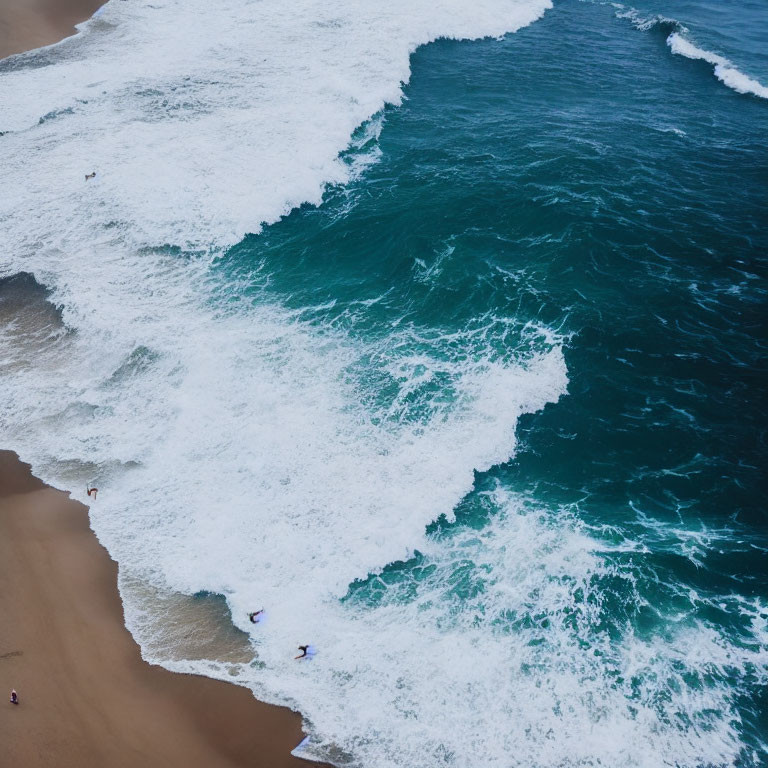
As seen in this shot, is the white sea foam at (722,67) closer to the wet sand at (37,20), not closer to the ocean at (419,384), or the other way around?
the ocean at (419,384)

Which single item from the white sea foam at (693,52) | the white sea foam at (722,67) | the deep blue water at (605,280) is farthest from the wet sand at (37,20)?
the white sea foam at (722,67)

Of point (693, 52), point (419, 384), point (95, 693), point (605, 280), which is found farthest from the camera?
point (693, 52)

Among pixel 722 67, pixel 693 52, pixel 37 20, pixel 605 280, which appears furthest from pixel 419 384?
pixel 37 20

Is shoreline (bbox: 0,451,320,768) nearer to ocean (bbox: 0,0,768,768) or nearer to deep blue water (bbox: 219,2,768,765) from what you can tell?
ocean (bbox: 0,0,768,768)

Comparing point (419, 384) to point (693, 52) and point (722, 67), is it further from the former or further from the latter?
point (693, 52)

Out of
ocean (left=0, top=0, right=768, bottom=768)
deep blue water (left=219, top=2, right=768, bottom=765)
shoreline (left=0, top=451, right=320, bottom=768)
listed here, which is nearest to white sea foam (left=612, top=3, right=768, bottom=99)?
ocean (left=0, top=0, right=768, bottom=768)

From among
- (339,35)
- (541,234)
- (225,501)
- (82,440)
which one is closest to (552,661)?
(225,501)
